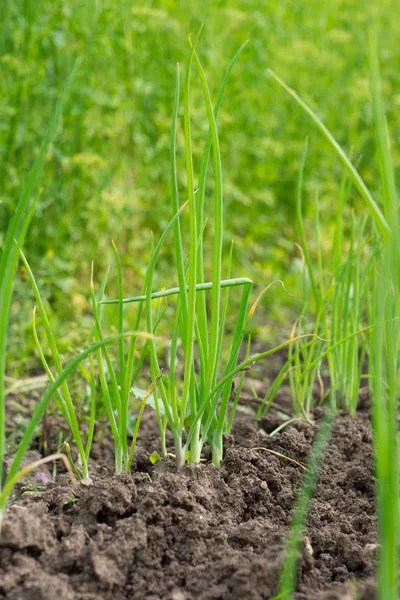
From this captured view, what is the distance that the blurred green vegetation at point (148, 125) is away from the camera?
2609mm

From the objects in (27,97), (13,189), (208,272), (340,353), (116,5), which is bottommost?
(208,272)

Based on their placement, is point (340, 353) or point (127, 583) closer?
point (127, 583)

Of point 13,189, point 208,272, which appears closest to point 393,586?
A: point 13,189

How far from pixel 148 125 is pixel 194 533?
241cm

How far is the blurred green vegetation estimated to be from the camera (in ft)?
8.56

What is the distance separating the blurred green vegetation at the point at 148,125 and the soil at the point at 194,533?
893 mm

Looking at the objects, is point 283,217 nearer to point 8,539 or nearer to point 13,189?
point 13,189

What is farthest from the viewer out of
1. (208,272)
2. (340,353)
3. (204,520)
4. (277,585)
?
(208,272)

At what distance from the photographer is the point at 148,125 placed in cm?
317

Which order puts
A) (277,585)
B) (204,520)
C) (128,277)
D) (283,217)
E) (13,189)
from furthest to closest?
(283,217), (128,277), (13,189), (204,520), (277,585)

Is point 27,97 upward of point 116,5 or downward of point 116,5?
downward

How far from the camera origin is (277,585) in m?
0.97

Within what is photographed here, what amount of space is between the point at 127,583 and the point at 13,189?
1837 mm

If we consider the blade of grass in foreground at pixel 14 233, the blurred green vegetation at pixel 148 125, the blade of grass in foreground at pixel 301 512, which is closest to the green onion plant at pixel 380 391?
the blade of grass in foreground at pixel 301 512
